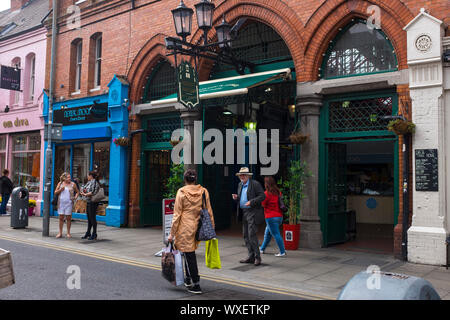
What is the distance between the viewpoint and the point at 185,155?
40.7 feet

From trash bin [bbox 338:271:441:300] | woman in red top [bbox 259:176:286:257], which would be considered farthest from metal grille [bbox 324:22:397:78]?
trash bin [bbox 338:271:441:300]

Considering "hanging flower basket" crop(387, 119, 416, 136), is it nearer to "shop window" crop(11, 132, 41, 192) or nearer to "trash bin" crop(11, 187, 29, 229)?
"trash bin" crop(11, 187, 29, 229)

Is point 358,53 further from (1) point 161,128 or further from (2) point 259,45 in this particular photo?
(1) point 161,128

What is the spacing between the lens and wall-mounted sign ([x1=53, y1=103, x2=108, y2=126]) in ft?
47.6

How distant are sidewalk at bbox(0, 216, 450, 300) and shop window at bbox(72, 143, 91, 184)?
154 inches

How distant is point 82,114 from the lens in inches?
608

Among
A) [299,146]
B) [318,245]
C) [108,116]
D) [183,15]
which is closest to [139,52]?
[108,116]

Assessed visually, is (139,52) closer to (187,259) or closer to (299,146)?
(299,146)

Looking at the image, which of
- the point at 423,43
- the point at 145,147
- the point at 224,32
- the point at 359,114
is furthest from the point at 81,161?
the point at 423,43

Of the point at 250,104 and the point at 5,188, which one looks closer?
the point at 250,104

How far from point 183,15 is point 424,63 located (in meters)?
5.65

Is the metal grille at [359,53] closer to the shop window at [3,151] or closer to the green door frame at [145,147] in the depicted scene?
the green door frame at [145,147]

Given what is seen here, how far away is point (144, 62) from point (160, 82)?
835 millimetres

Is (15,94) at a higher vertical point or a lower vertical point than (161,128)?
higher
